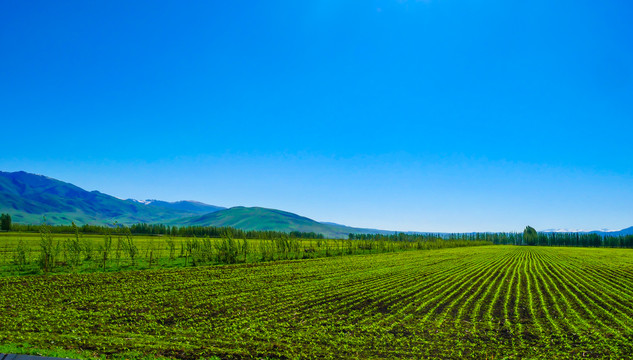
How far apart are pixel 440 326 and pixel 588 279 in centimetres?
2512

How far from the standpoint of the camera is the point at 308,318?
576 inches

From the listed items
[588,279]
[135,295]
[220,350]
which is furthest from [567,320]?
[135,295]

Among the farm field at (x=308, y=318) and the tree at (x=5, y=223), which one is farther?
the tree at (x=5, y=223)

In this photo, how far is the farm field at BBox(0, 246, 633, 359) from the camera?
428 inches

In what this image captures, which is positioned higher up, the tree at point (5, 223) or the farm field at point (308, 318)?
the farm field at point (308, 318)

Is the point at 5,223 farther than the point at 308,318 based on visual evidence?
Yes

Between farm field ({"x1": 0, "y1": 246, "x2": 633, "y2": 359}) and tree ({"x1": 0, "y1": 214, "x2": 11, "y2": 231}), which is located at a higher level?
farm field ({"x1": 0, "y1": 246, "x2": 633, "y2": 359})

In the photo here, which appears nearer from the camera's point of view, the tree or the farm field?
the farm field

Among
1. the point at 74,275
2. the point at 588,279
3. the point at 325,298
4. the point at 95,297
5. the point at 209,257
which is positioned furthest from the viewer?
the point at 209,257

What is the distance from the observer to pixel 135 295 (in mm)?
18625

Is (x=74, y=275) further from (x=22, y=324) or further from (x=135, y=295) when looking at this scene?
(x=22, y=324)

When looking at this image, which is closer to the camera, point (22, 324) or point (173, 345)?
point (173, 345)

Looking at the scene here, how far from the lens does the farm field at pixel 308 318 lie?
10.9 metres

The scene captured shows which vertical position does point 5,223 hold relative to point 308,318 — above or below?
below
